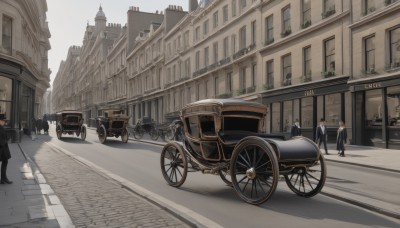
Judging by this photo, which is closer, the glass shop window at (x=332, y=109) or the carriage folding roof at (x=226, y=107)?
the carriage folding roof at (x=226, y=107)

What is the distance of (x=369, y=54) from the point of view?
21375 millimetres

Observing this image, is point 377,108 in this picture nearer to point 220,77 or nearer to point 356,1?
point 356,1

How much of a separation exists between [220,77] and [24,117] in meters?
16.2

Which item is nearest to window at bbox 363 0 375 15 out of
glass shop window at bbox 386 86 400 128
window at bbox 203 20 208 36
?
glass shop window at bbox 386 86 400 128

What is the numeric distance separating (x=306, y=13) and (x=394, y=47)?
719 centimetres

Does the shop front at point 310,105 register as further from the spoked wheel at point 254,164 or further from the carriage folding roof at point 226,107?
the spoked wheel at point 254,164

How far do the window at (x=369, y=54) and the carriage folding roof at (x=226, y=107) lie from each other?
14.5m

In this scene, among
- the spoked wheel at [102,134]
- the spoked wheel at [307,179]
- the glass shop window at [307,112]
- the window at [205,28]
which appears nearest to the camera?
the spoked wheel at [307,179]

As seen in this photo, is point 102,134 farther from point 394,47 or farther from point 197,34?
point 197,34

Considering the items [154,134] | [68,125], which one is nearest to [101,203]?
[154,134]

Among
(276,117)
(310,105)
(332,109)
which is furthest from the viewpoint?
(276,117)

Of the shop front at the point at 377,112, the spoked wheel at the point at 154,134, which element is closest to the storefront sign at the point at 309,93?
the shop front at the point at 377,112

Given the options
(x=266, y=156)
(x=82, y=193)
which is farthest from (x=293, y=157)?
(x=82, y=193)

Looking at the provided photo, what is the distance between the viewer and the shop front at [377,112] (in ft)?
64.7
